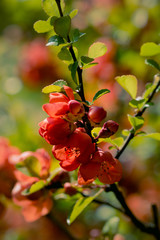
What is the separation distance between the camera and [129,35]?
175 centimetres

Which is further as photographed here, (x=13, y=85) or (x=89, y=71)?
(x=13, y=85)

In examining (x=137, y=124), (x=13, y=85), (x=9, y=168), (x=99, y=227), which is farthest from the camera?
(x=13, y=85)

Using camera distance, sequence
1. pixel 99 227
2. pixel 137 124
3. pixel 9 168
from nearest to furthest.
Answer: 1. pixel 137 124
2. pixel 9 168
3. pixel 99 227

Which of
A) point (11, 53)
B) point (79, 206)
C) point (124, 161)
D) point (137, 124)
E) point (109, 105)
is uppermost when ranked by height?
point (11, 53)

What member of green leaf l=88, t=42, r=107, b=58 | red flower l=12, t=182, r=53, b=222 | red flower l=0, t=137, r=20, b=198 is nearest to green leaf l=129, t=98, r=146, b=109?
green leaf l=88, t=42, r=107, b=58

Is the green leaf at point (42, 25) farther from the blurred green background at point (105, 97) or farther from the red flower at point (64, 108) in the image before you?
the blurred green background at point (105, 97)

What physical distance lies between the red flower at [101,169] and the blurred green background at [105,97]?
79cm

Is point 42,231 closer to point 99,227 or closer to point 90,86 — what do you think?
point 99,227

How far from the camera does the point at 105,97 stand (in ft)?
6.48

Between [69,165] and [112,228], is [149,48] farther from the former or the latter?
[112,228]

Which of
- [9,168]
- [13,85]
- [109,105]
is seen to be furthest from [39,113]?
[9,168]

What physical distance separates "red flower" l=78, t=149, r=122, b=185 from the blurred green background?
2.61 ft

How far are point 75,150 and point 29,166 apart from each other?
0.85ft

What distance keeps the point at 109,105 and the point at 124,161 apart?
325 mm
